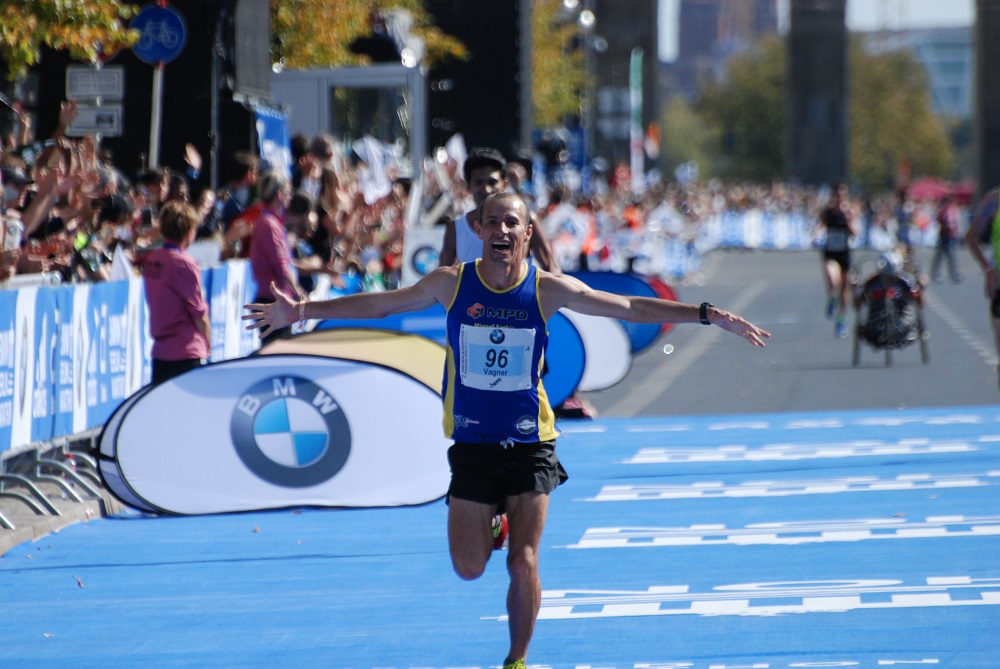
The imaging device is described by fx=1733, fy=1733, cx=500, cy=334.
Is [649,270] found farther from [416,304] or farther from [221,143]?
[416,304]

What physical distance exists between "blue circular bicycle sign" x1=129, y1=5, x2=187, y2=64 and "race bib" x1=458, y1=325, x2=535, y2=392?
32.6 ft

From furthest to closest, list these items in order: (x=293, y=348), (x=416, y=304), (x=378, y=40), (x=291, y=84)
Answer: (x=378, y=40) → (x=291, y=84) → (x=293, y=348) → (x=416, y=304)

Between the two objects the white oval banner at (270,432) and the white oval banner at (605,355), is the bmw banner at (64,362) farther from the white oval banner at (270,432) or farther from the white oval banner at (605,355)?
the white oval banner at (605,355)

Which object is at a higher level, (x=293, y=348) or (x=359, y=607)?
(x=293, y=348)

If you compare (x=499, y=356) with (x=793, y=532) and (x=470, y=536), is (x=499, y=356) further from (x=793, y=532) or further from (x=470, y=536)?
(x=793, y=532)

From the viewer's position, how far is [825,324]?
25406 mm

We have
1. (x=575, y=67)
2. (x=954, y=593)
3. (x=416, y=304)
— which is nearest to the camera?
(x=416, y=304)

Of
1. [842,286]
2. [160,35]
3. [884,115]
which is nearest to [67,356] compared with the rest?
[160,35]

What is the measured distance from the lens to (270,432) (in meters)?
9.77

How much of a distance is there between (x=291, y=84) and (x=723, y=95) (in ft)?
376

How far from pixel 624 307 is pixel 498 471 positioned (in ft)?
2.44

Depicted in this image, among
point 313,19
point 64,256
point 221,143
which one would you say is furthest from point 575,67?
point 64,256

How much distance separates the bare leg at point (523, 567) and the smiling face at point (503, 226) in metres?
0.84

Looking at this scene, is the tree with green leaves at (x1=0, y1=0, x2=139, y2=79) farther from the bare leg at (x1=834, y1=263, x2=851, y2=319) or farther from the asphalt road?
the bare leg at (x1=834, y1=263, x2=851, y2=319)
